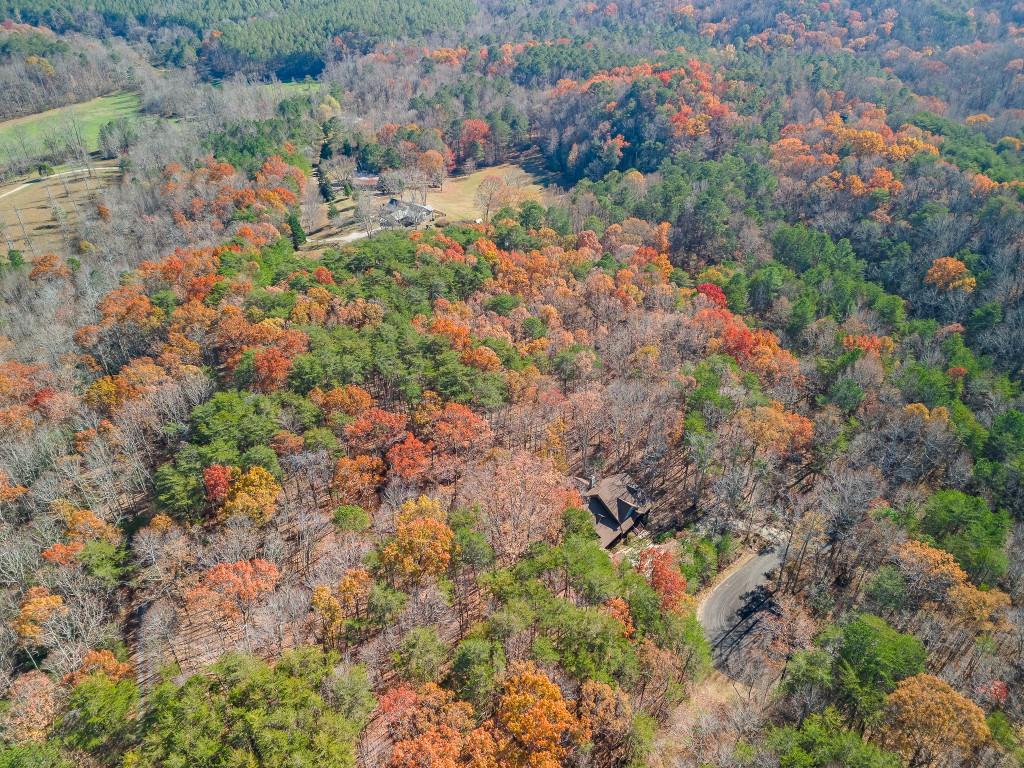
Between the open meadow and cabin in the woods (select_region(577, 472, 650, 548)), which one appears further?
the open meadow

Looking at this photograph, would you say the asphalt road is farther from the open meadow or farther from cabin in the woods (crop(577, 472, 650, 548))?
the open meadow

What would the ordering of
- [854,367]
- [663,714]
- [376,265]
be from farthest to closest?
[376,265], [854,367], [663,714]

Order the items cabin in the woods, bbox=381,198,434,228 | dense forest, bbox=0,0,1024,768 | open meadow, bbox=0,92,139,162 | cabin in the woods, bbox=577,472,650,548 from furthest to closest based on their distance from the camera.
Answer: open meadow, bbox=0,92,139,162 → cabin in the woods, bbox=381,198,434,228 → cabin in the woods, bbox=577,472,650,548 → dense forest, bbox=0,0,1024,768

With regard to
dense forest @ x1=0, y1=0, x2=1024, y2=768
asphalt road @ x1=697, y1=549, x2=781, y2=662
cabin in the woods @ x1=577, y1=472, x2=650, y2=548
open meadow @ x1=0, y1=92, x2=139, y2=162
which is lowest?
asphalt road @ x1=697, y1=549, x2=781, y2=662

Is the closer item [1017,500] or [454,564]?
[454,564]

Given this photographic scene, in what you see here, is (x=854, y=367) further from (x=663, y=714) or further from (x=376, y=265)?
(x=376, y=265)

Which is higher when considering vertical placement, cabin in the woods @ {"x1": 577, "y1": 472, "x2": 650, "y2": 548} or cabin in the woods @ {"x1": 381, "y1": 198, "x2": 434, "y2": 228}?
cabin in the woods @ {"x1": 381, "y1": 198, "x2": 434, "y2": 228}

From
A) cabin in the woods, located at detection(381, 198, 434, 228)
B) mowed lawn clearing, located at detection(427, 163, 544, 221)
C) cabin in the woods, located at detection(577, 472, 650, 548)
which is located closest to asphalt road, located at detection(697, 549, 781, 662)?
cabin in the woods, located at detection(577, 472, 650, 548)

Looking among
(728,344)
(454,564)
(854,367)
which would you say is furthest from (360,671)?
(854,367)
